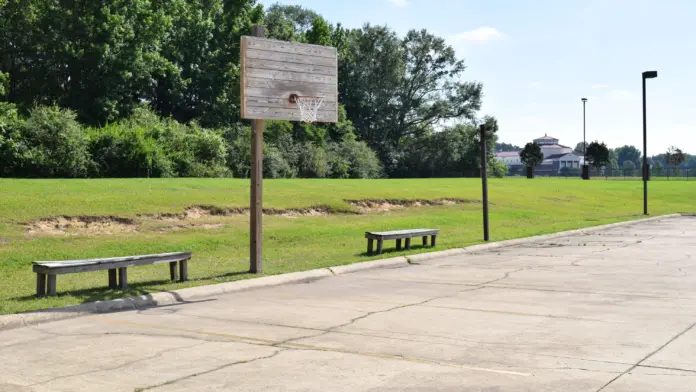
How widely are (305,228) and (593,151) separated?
73.7 m

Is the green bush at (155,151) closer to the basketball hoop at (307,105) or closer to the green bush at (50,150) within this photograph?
the green bush at (50,150)

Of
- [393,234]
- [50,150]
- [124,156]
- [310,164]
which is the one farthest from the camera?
[310,164]

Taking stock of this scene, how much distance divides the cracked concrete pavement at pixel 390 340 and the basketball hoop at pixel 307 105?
127 inches

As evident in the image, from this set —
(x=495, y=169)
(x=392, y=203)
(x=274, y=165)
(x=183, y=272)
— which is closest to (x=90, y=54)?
(x=274, y=165)

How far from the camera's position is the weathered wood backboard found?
1406 centimetres

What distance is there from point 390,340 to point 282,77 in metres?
7.61

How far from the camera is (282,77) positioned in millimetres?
14547

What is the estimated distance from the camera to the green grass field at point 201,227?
45.6 ft

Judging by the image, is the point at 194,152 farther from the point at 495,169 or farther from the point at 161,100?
the point at 495,169

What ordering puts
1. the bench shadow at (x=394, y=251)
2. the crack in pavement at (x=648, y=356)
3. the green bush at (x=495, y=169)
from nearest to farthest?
the crack in pavement at (x=648, y=356), the bench shadow at (x=394, y=251), the green bush at (x=495, y=169)

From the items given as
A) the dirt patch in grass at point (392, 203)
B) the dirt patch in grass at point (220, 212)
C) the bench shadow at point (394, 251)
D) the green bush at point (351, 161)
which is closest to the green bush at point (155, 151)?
the dirt patch in grass at point (392, 203)

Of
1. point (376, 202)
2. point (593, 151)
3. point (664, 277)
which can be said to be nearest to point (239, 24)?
point (376, 202)

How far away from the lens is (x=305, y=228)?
22.2 meters

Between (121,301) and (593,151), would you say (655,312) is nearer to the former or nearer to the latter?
(121,301)
